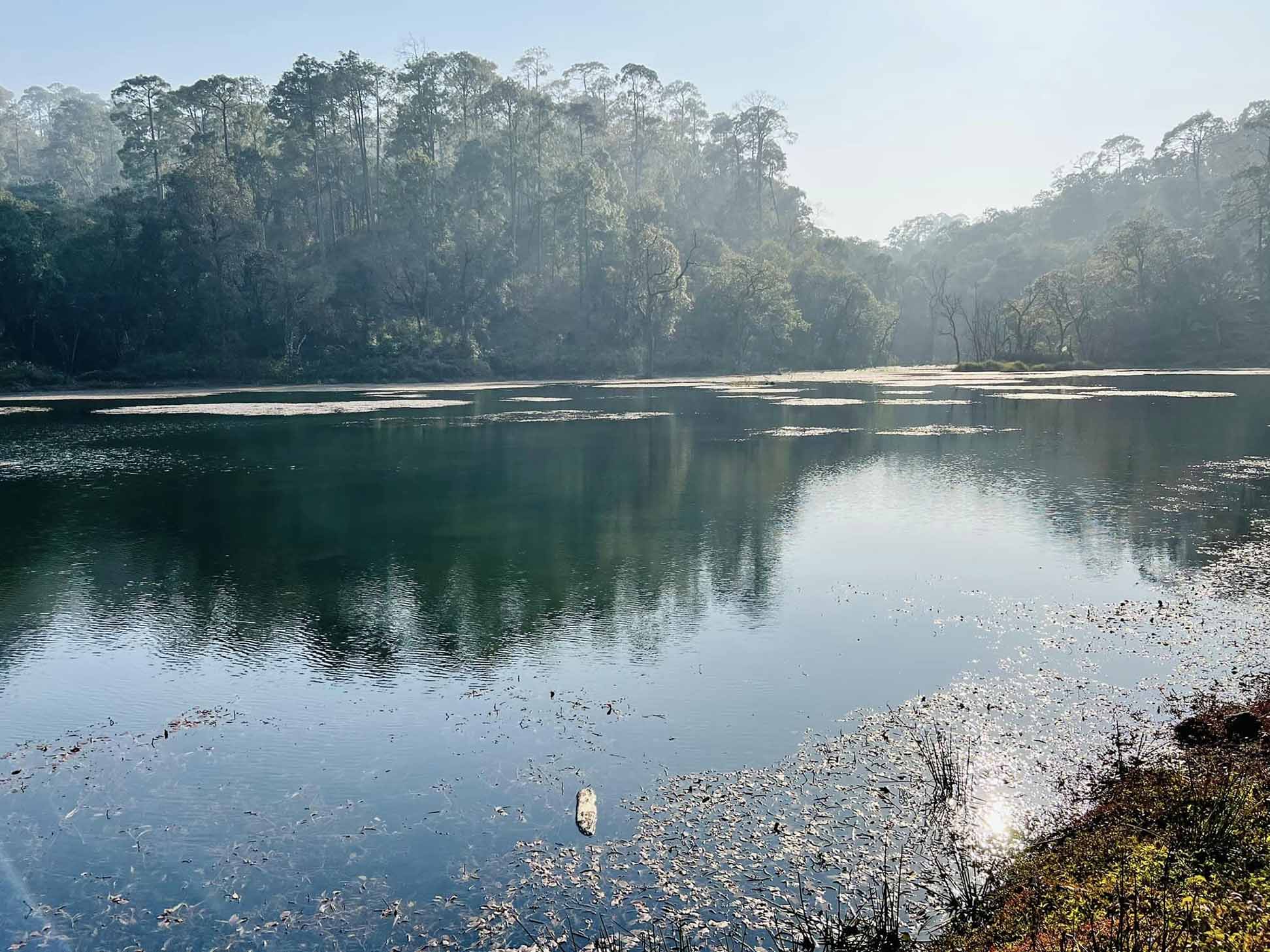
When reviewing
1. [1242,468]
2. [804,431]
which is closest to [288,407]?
[804,431]

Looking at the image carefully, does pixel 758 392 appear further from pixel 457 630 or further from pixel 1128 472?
pixel 457 630

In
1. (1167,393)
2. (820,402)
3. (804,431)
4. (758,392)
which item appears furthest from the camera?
(758,392)

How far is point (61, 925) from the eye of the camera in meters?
7.67

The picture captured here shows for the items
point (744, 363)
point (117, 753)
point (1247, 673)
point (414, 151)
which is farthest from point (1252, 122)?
point (117, 753)

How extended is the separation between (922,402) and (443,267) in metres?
60.7

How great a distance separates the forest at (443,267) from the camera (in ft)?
294

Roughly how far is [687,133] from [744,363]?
282ft

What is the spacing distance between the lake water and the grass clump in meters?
3.12

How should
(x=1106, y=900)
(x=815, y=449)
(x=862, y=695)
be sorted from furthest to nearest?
(x=815, y=449) → (x=862, y=695) → (x=1106, y=900)

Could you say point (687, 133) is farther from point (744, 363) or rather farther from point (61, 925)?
point (61, 925)

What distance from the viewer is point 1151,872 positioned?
7309 mm

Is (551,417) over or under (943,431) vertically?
over

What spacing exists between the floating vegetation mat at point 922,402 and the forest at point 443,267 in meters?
42.3

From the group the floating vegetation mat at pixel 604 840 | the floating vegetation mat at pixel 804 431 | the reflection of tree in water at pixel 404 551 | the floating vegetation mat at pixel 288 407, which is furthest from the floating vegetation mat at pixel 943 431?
the floating vegetation mat at pixel 288 407
